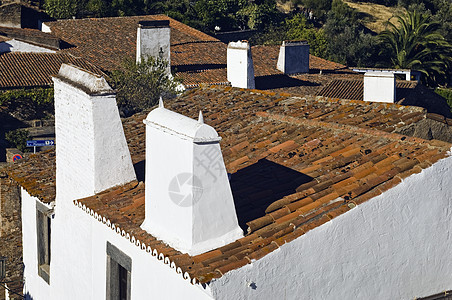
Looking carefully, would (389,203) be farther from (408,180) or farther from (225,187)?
(225,187)

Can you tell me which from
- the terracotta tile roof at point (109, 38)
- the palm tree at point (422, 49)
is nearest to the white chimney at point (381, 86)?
the terracotta tile roof at point (109, 38)

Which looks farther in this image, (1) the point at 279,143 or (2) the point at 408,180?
(1) the point at 279,143

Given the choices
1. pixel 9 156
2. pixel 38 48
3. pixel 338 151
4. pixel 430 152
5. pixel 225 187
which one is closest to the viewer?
pixel 225 187

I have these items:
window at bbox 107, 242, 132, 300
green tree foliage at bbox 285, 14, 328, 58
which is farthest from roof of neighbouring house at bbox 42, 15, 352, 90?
window at bbox 107, 242, 132, 300

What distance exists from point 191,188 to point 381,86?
742 centimetres

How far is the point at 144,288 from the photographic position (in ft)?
23.9

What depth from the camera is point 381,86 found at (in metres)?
12.9

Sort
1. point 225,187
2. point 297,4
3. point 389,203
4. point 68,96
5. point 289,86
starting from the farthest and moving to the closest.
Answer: point 297,4 → point 289,86 → point 68,96 → point 389,203 → point 225,187

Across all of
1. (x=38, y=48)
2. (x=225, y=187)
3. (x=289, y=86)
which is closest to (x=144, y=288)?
(x=225, y=187)

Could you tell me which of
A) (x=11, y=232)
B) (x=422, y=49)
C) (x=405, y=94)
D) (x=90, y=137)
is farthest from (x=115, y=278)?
(x=422, y=49)

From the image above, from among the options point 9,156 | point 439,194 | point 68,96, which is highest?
point 68,96

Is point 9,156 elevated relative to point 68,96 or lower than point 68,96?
lower

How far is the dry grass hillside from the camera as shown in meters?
56.0

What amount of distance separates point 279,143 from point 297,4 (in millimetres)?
50242
